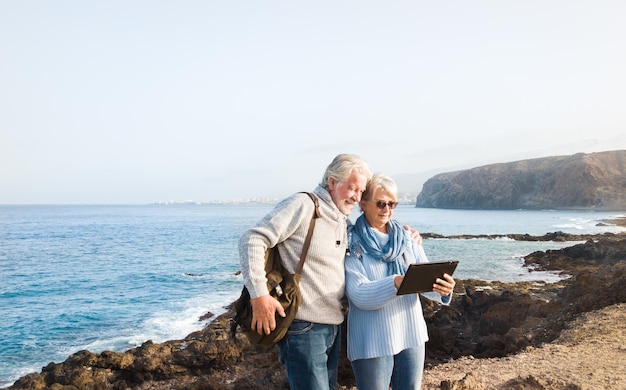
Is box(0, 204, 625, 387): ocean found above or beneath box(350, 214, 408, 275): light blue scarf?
beneath

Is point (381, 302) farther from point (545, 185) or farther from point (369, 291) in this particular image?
point (545, 185)

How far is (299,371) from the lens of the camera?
2699 mm

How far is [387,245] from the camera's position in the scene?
10.1 ft

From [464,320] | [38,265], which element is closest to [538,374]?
[464,320]

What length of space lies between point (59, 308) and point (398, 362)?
57.0ft

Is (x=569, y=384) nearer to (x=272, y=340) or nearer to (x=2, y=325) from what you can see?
(x=272, y=340)

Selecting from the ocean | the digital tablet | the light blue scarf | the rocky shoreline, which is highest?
the light blue scarf

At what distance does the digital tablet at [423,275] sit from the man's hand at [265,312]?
72cm

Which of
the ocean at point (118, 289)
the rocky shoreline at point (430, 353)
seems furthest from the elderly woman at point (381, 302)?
the ocean at point (118, 289)

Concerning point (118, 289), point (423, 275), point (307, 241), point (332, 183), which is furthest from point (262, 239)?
point (118, 289)

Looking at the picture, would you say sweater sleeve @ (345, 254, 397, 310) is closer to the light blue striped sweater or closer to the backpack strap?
the light blue striped sweater

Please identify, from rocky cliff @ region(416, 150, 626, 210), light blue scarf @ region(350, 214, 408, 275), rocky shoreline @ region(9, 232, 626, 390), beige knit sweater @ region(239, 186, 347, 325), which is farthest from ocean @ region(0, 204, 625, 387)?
rocky cliff @ region(416, 150, 626, 210)

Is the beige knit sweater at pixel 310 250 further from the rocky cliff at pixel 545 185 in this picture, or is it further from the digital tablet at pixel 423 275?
the rocky cliff at pixel 545 185

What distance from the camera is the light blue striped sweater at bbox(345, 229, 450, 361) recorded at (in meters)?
2.84
